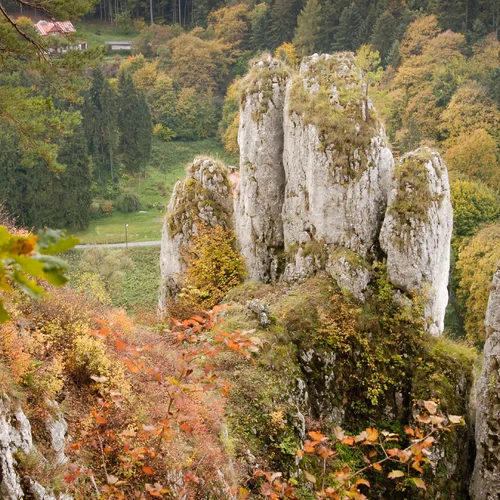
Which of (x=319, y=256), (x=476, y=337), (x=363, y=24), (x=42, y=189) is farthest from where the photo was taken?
(x=363, y=24)

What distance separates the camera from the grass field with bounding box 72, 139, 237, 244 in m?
47.5

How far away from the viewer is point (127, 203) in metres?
51.6

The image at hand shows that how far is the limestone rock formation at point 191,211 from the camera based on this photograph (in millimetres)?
20328

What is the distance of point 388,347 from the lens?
15453 mm

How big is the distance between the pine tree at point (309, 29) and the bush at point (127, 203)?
27696mm

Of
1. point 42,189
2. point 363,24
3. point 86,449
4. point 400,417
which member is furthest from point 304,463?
point 363,24

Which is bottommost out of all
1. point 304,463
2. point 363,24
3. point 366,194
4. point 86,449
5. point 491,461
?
point 491,461

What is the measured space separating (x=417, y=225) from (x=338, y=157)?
10.5 feet

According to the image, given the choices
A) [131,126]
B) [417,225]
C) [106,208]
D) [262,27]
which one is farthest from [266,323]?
[262,27]

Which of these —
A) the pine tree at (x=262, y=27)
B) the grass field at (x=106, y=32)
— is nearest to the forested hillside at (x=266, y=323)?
the pine tree at (x=262, y=27)

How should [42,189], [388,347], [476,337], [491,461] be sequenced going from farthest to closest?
[42,189] → [476,337] → [388,347] → [491,461]

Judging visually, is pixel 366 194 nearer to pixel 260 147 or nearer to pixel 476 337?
pixel 260 147

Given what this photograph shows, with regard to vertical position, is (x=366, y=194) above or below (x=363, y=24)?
below

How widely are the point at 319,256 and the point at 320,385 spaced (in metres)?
4.30
